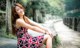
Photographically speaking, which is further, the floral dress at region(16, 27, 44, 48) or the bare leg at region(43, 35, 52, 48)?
the floral dress at region(16, 27, 44, 48)

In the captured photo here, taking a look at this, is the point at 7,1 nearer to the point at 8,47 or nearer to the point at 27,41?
the point at 8,47

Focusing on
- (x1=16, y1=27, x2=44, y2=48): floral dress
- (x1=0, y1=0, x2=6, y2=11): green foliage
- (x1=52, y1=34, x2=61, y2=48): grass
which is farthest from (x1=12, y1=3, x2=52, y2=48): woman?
(x1=0, y1=0, x2=6, y2=11): green foliage

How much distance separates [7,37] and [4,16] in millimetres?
406

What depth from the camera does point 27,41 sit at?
245cm

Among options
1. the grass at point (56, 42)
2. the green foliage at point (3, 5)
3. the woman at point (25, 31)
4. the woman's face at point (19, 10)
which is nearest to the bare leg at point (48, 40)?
the woman at point (25, 31)

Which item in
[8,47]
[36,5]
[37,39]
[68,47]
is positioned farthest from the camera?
[36,5]

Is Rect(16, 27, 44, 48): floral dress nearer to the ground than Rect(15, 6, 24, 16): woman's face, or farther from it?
nearer to the ground

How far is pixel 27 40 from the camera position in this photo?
2.45 m

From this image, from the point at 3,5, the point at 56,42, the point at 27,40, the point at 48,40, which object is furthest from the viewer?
the point at 3,5

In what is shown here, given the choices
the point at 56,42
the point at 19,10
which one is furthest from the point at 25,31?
the point at 56,42

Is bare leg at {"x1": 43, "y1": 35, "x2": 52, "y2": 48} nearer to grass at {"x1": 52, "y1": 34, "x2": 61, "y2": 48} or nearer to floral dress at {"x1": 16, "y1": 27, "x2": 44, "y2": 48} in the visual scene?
floral dress at {"x1": 16, "y1": 27, "x2": 44, "y2": 48}

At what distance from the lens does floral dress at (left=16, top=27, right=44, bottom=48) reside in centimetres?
241

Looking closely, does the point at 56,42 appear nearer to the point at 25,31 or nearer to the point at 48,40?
the point at 25,31

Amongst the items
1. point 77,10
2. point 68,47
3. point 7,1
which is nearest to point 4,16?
point 7,1
